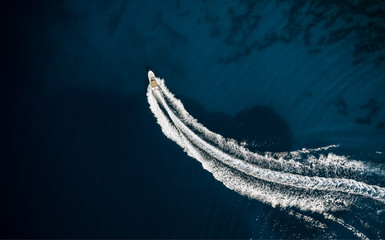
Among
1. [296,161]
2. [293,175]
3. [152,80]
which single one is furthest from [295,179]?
[152,80]

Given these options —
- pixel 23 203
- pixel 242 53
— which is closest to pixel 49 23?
pixel 23 203

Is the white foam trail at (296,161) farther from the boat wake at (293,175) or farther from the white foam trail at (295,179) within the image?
the white foam trail at (295,179)

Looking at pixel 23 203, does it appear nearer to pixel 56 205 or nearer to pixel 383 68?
pixel 56 205

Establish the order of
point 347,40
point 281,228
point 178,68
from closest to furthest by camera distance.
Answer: point 281,228 < point 347,40 < point 178,68

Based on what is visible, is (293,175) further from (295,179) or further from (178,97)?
(178,97)

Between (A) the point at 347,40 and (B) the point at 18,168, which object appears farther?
(B) the point at 18,168

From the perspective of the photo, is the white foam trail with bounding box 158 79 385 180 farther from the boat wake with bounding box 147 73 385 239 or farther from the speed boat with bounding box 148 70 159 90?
the speed boat with bounding box 148 70 159 90

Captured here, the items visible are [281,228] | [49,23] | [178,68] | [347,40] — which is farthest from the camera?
[49,23]

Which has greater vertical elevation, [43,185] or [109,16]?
[109,16]
